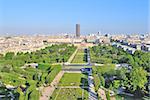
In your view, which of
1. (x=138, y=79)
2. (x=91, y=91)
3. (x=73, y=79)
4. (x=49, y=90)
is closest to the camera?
(x=91, y=91)

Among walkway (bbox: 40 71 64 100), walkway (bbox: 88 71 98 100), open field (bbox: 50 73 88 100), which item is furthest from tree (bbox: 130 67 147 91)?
walkway (bbox: 40 71 64 100)

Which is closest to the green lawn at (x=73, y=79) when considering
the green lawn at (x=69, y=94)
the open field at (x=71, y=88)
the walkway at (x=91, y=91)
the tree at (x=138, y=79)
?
the open field at (x=71, y=88)

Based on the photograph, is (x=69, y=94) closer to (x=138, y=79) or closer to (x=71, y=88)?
(x=71, y=88)

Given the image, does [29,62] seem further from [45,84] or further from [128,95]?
[128,95]

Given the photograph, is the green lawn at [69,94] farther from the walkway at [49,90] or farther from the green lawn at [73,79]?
the green lawn at [73,79]

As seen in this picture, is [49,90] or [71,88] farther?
[71,88]

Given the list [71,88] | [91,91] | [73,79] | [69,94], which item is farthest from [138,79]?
[73,79]

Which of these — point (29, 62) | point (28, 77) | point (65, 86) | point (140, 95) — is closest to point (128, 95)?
point (140, 95)
